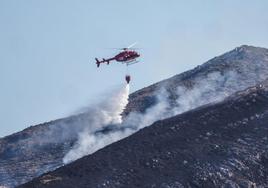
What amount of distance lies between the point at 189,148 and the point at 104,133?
111 feet

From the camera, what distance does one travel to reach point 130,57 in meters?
96.1

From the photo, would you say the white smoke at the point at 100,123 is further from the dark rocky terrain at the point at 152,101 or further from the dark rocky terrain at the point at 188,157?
the dark rocky terrain at the point at 188,157

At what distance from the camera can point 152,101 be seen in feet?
380

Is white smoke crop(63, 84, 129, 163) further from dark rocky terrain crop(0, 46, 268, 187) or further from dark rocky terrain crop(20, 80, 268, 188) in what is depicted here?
dark rocky terrain crop(20, 80, 268, 188)

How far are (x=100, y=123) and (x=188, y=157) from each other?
4134cm

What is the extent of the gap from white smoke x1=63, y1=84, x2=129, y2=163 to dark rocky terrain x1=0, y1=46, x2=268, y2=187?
1205 mm

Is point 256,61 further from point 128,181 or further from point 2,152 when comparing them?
point 128,181

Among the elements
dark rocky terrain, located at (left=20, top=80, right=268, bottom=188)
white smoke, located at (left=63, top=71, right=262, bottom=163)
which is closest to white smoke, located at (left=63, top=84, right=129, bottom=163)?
white smoke, located at (left=63, top=71, right=262, bottom=163)

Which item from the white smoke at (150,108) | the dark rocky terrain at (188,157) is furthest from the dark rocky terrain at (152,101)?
the dark rocky terrain at (188,157)

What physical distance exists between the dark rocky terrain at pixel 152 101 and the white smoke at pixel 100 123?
1.20 m

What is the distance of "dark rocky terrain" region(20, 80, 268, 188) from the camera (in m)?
69.1

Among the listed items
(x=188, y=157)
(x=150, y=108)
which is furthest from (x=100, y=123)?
(x=188, y=157)

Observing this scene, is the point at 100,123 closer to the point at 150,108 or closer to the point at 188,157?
the point at 150,108

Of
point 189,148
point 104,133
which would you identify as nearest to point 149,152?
point 189,148
